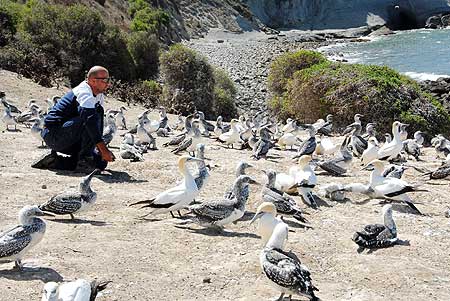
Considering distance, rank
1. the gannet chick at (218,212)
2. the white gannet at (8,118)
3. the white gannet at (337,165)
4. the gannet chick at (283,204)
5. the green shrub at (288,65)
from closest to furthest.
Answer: the gannet chick at (218,212)
the gannet chick at (283,204)
the white gannet at (337,165)
the white gannet at (8,118)
the green shrub at (288,65)

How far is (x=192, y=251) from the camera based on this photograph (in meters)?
8.23

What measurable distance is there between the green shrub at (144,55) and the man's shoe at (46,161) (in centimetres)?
2413

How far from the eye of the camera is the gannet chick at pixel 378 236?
28.5 ft

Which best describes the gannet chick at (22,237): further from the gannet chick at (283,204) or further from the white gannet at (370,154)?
the white gannet at (370,154)

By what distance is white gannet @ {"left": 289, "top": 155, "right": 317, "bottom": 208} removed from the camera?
10.9 m

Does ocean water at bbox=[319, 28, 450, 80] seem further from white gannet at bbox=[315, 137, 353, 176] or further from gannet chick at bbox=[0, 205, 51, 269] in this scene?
gannet chick at bbox=[0, 205, 51, 269]

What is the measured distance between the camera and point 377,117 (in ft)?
78.3

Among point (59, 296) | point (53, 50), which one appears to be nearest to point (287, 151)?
point (59, 296)

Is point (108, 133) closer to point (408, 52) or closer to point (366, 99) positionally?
point (366, 99)

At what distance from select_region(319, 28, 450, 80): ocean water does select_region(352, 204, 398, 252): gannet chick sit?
3759 centimetres

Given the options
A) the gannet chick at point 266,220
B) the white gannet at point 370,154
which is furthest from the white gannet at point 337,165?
the gannet chick at point 266,220

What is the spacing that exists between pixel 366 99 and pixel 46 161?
1494 centimetres

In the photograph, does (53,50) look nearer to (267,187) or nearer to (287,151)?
(287,151)

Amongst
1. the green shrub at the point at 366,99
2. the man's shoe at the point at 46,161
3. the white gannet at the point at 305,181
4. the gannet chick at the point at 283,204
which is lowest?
the green shrub at the point at 366,99
